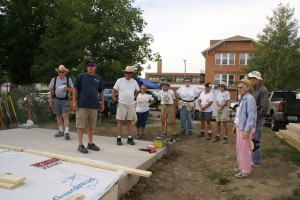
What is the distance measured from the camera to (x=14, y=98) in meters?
10.2

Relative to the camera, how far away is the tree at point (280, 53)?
26234 mm

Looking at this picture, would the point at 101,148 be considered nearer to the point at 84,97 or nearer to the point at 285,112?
the point at 84,97

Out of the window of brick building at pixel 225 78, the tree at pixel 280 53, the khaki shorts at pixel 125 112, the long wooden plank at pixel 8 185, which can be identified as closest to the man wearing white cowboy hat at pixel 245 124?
the khaki shorts at pixel 125 112

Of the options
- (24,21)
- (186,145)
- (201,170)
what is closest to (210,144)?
(186,145)

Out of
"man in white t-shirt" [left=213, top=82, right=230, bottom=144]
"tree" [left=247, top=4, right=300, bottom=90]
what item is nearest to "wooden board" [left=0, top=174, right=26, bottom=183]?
"man in white t-shirt" [left=213, top=82, right=230, bottom=144]

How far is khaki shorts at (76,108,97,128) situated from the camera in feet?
19.4

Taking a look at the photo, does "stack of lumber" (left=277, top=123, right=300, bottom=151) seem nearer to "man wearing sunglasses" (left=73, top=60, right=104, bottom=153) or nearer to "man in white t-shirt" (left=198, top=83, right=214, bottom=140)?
"man in white t-shirt" (left=198, top=83, right=214, bottom=140)

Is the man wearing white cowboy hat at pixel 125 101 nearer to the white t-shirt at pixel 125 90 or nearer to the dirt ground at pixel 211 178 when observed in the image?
the white t-shirt at pixel 125 90

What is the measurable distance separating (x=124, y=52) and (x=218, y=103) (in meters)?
6.53

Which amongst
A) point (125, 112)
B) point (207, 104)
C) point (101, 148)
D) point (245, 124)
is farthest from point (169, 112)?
point (245, 124)

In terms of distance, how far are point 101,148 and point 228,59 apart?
36522 mm

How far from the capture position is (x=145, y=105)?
8516mm

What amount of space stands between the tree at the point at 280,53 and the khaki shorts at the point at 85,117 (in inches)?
908

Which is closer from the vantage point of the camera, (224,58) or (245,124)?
(245,124)
